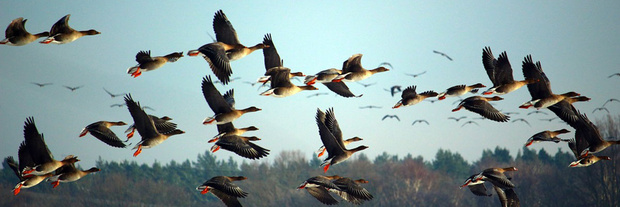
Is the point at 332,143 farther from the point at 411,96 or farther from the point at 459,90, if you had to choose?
the point at 459,90

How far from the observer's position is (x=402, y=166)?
141m

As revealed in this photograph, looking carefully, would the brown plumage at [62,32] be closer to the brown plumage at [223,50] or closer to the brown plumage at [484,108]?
the brown plumage at [223,50]

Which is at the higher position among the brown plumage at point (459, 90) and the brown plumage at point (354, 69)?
the brown plumage at point (354, 69)

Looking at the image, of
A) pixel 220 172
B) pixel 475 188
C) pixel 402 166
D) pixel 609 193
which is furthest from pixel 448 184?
pixel 475 188

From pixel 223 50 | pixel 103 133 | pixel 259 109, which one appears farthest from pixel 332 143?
pixel 103 133

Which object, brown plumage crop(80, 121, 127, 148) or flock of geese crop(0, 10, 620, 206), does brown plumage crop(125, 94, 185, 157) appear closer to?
flock of geese crop(0, 10, 620, 206)

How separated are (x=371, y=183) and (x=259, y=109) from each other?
88476 millimetres

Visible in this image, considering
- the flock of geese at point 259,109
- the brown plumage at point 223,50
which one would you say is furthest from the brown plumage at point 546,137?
the brown plumage at point 223,50

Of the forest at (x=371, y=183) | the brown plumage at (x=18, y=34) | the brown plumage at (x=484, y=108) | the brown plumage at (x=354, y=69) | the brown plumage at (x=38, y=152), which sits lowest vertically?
the forest at (x=371, y=183)

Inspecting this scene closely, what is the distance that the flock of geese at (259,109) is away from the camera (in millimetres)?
19688

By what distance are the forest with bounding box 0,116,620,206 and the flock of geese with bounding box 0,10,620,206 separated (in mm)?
65121

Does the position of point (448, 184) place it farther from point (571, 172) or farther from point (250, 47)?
point (250, 47)

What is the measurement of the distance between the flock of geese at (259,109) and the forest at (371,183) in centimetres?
6512

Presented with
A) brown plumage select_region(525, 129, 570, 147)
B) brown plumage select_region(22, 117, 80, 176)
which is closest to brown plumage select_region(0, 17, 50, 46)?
brown plumage select_region(22, 117, 80, 176)
